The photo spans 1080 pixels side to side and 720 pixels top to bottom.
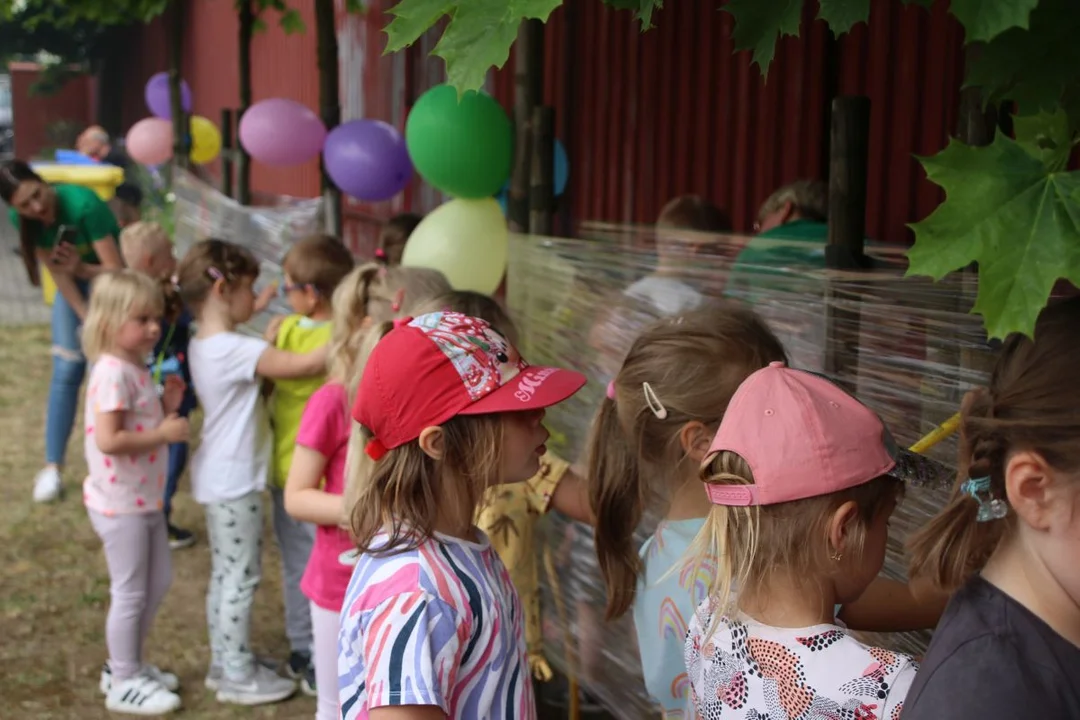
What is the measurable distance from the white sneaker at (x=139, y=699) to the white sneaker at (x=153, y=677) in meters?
0.08

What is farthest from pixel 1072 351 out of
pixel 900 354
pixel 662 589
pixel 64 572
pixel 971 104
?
pixel 64 572

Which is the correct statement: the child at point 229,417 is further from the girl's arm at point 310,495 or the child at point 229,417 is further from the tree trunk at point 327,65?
the tree trunk at point 327,65

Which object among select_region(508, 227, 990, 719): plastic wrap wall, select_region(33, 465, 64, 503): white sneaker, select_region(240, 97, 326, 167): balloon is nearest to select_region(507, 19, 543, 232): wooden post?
select_region(508, 227, 990, 719): plastic wrap wall

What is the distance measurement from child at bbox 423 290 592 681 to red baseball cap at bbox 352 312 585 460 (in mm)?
501

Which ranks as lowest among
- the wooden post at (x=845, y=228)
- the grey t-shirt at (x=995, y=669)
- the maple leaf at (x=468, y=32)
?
the grey t-shirt at (x=995, y=669)

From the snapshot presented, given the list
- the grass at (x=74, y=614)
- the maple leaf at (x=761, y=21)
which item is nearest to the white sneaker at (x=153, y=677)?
the grass at (x=74, y=614)

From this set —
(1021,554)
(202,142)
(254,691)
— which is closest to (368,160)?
(254,691)

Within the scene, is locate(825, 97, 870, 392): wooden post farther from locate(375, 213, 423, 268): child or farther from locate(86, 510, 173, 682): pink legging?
locate(375, 213, 423, 268): child

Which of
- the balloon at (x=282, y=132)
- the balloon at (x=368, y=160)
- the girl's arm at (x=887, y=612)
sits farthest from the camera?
the balloon at (x=282, y=132)

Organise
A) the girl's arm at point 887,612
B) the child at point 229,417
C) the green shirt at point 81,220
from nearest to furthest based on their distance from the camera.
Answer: the girl's arm at point 887,612
the child at point 229,417
the green shirt at point 81,220

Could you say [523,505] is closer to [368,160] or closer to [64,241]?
[368,160]

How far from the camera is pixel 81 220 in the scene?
5715 mm

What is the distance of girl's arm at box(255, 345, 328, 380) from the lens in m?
3.74

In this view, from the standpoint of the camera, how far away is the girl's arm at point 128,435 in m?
3.68
